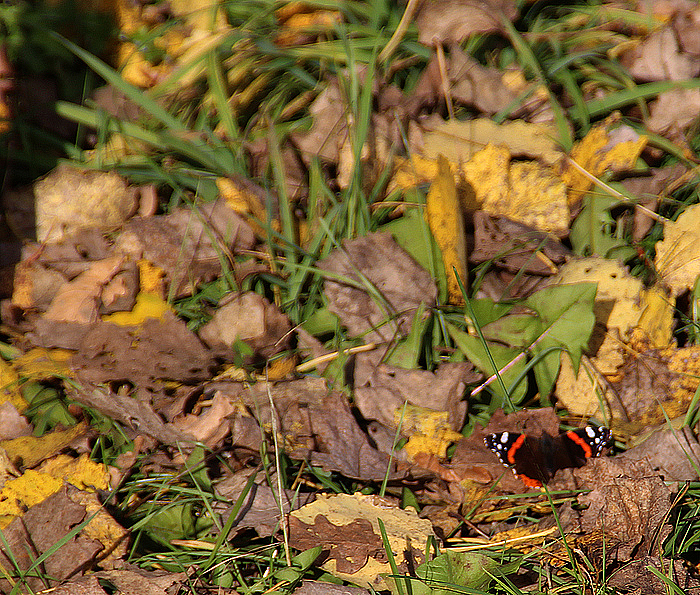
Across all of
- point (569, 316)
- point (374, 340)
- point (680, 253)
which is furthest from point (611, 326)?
point (374, 340)

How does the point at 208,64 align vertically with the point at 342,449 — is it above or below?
above

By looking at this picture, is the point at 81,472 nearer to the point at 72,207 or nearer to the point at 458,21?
the point at 72,207

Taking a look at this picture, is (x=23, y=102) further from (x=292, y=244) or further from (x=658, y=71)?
(x=658, y=71)

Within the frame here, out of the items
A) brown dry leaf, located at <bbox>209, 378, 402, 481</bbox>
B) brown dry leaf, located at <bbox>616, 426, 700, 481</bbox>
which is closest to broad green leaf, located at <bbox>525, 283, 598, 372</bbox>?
brown dry leaf, located at <bbox>616, 426, 700, 481</bbox>

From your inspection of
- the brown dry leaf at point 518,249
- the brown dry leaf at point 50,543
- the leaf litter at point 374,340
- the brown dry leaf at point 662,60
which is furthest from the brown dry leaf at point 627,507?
the brown dry leaf at point 662,60

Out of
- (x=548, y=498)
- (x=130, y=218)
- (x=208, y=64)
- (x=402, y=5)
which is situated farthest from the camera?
(x=402, y=5)

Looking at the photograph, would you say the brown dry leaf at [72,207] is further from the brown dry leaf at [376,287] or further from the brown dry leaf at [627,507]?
the brown dry leaf at [627,507]

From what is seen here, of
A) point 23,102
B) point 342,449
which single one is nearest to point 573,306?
point 342,449
